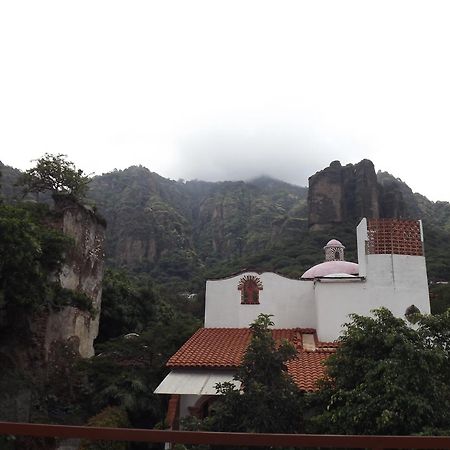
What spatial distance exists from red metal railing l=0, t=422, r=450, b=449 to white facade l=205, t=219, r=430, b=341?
12229mm

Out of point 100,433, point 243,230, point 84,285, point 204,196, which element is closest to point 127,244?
point 243,230

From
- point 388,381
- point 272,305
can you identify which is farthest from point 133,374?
point 388,381

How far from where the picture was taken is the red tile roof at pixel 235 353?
440 inches

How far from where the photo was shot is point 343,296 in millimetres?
14062

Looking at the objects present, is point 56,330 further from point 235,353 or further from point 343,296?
point 343,296

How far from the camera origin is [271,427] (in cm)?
803

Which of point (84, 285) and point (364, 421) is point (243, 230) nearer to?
point (84, 285)

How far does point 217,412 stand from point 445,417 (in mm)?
3918

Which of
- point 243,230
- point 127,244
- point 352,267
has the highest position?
point 243,230

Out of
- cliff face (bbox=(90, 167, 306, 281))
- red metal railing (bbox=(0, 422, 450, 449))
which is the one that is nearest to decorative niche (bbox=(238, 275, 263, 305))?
red metal railing (bbox=(0, 422, 450, 449))

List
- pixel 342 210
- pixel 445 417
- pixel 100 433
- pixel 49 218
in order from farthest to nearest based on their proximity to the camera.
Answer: pixel 342 210
pixel 49 218
pixel 445 417
pixel 100 433

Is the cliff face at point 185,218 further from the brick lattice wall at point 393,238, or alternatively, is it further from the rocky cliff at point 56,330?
the brick lattice wall at point 393,238

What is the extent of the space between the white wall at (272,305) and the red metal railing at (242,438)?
13.4 meters

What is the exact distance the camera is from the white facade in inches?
542
